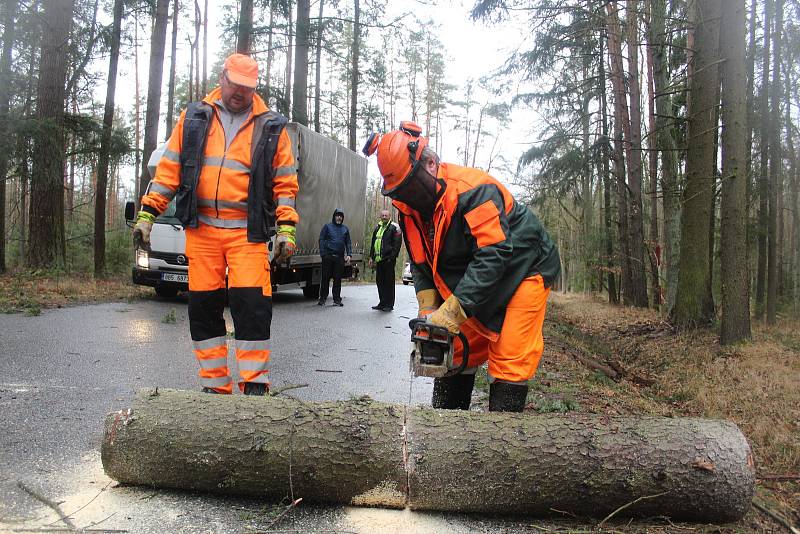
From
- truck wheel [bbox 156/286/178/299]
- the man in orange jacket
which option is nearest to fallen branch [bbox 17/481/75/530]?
the man in orange jacket

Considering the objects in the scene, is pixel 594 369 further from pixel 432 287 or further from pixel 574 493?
pixel 574 493

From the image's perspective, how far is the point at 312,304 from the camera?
1152 centimetres

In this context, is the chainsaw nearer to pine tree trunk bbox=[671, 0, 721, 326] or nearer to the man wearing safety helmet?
the man wearing safety helmet

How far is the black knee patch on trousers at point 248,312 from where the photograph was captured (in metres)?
3.49

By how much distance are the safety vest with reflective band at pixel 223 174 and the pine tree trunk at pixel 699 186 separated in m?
7.53

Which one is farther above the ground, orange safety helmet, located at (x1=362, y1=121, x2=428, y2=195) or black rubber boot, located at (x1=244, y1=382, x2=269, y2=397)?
orange safety helmet, located at (x1=362, y1=121, x2=428, y2=195)

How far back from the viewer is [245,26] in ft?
43.4

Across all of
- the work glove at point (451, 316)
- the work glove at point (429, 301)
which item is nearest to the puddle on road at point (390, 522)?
the work glove at point (451, 316)

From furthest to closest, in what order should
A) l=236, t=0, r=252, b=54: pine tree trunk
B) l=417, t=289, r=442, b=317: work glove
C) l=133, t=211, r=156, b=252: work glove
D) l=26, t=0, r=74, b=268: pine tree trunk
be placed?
l=236, t=0, r=252, b=54: pine tree trunk < l=26, t=0, r=74, b=268: pine tree trunk < l=133, t=211, r=156, b=252: work glove < l=417, t=289, r=442, b=317: work glove

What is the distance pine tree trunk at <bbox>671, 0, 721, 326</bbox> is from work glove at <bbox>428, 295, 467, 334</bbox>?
24.8ft

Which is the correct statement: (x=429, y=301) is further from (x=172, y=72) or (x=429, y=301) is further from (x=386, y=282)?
(x=172, y=72)

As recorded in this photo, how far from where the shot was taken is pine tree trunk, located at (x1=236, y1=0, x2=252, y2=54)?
1325 centimetres

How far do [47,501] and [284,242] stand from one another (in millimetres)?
1880

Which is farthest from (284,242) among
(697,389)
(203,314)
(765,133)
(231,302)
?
(765,133)
